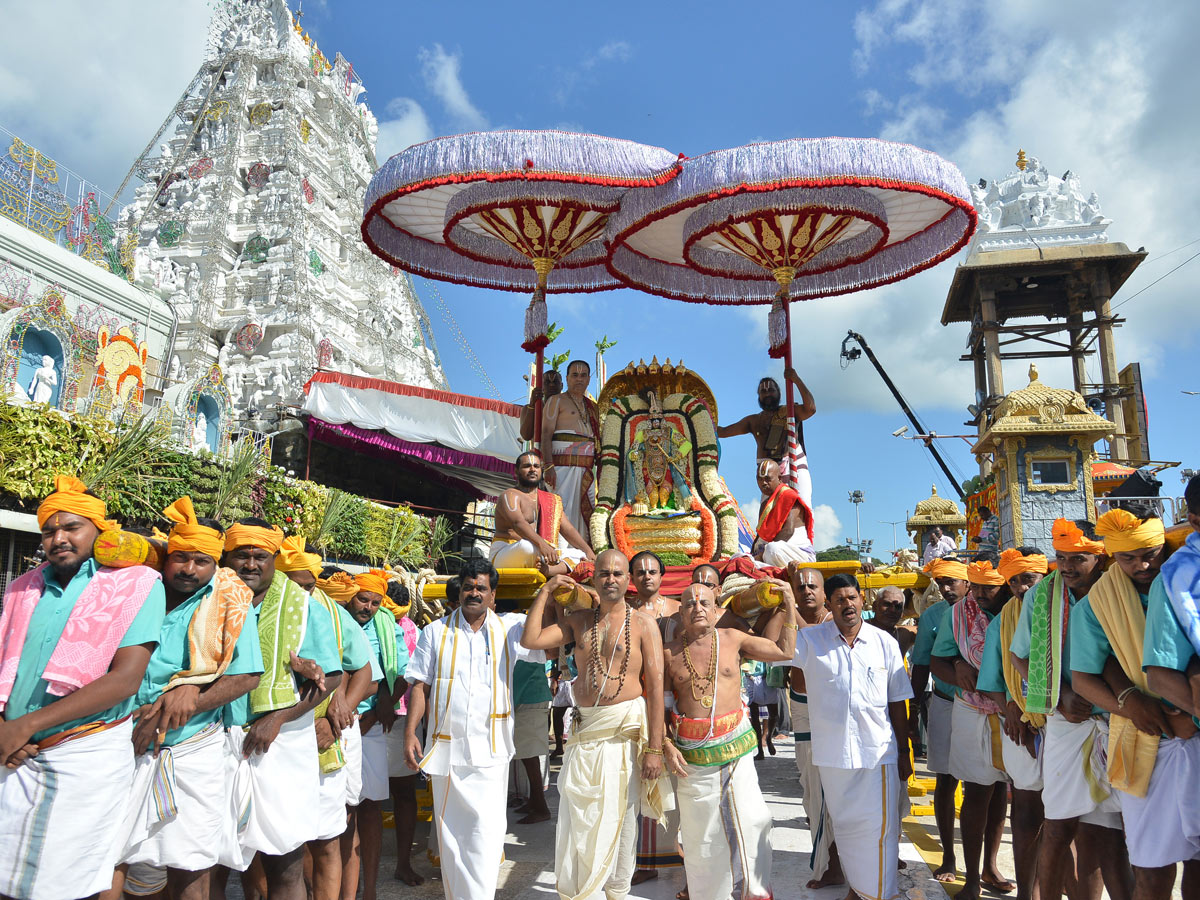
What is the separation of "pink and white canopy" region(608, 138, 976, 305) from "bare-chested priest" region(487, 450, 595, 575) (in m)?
2.68

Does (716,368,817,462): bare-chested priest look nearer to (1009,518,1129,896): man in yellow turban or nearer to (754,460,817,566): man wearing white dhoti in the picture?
(754,460,817,566): man wearing white dhoti

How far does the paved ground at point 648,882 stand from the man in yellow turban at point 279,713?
1.43 metres

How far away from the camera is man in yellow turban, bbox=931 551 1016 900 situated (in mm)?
4438

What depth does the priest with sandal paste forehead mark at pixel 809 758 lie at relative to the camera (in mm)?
4582

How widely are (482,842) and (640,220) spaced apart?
5.11m

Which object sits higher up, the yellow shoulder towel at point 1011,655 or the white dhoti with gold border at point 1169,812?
the yellow shoulder towel at point 1011,655

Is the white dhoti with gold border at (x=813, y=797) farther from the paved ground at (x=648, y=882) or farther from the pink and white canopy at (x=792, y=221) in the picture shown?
the pink and white canopy at (x=792, y=221)

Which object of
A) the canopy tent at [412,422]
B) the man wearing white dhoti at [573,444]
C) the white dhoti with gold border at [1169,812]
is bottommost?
the white dhoti with gold border at [1169,812]

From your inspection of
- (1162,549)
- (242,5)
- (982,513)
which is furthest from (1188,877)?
(242,5)

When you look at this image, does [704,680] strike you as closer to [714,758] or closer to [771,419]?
[714,758]

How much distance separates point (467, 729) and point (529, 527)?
1797 mm

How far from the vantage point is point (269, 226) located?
85.0 feet

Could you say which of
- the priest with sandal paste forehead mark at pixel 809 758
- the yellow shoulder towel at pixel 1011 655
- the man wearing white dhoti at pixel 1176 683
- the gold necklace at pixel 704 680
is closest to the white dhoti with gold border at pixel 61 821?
the gold necklace at pixel 704 680

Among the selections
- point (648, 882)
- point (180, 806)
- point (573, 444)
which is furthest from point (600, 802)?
point (573, 444)
